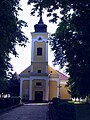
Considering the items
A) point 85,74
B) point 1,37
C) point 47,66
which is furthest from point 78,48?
point 47,66

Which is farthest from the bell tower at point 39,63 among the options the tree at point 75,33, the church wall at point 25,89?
the tree at point 75,33

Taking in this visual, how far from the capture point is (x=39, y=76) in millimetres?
71375

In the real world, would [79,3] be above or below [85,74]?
above

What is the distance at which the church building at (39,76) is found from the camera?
232 feet

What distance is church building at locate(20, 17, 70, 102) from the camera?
70562mm

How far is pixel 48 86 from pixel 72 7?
52803 millimetres

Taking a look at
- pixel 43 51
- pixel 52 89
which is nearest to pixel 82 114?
pixel 43 51

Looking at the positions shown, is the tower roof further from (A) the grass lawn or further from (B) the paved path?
(B) the paved path

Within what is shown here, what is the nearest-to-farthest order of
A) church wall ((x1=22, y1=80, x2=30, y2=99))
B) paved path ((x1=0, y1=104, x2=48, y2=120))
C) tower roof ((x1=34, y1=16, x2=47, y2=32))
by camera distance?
paved path ((x1=0, y1=104, x2=48, y2=120)) < church wall ((x1=22, y1=80, x2=30, y2=99)) < tower roof ((x1=34, y1=16, x2=47, y2=32))

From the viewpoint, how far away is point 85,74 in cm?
2962

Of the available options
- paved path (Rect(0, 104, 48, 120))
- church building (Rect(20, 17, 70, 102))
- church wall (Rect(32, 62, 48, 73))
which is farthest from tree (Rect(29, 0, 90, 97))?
church wall (Rect(32, 62, 48, 73))

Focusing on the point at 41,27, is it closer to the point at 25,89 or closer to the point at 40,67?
the point at 40,67

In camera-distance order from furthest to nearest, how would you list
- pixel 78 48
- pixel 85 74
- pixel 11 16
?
pixel 85 74 < pixel 78 48 < pixel 11 16

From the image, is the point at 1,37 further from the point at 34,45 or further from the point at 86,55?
the point at 34,45
